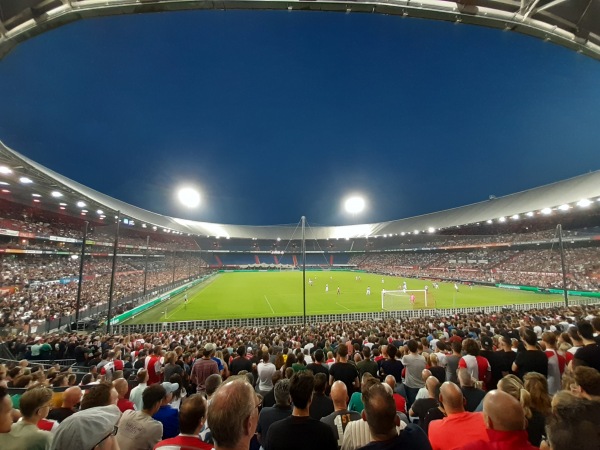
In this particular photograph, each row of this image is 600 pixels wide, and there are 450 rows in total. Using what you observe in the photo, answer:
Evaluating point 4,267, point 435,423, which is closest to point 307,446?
point 435,423

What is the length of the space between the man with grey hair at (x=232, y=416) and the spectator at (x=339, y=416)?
5.50 feet

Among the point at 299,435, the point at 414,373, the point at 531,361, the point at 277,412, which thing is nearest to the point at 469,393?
the point at 414,373

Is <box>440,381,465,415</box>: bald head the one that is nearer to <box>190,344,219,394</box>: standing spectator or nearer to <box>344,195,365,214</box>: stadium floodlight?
<box>190,344,219,394</box>: standing spectator

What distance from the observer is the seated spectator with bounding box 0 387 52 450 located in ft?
9.36

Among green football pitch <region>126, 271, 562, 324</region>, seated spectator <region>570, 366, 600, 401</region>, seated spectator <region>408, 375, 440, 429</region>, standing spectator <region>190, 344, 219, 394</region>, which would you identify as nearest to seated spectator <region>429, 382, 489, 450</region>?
seated spectator <region>408, 375, 440, 429</region>

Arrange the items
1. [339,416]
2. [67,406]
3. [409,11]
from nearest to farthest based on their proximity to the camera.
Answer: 1. [339,416]
2. [67,406]
3. [409,11]

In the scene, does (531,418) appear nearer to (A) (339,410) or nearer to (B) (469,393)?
(B) (469,393)

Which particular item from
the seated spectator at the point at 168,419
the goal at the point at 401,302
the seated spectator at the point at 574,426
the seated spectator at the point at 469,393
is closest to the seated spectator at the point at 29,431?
the seated spectator at the point at 168,419

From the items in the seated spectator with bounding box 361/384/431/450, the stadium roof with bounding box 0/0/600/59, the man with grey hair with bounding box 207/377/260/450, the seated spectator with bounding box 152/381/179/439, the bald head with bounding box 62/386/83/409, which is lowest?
the seated spectator with bounding box 152/381/179/439

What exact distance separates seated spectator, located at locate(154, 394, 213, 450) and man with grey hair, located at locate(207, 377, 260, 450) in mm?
684

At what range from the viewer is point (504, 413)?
7.31 ft

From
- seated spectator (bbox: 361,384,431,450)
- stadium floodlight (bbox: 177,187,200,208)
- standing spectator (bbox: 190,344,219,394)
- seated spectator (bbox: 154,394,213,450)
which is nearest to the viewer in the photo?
seated spectator (bbox: 361,384,431,450)

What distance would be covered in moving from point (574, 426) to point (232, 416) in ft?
7.40

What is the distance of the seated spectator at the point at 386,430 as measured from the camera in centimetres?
216
